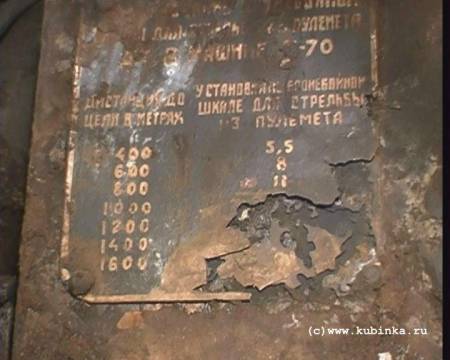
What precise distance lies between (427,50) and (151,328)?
1.14 meters

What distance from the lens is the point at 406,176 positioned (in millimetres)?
2902

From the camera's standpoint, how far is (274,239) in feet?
9.61

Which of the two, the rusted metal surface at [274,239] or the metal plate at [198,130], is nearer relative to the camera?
the rusted metal surface at [274,239]

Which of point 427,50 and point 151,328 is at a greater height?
point 427,50

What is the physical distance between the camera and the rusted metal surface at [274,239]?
9.32ft

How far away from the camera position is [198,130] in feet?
10.2

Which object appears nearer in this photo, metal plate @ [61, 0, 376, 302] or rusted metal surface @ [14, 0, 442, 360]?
rusted metal surface @ [14, 0, 442, 360]

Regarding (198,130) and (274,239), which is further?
(198,130)

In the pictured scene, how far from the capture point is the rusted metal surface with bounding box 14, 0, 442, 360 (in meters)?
2.84

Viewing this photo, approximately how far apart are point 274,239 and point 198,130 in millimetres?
422

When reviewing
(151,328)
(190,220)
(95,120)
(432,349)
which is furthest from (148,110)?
(432,349)

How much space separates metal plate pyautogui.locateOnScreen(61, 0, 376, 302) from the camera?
117 inches

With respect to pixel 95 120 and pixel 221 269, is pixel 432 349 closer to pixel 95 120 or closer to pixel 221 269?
pixel 221 269

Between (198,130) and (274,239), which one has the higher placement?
(198,130)
